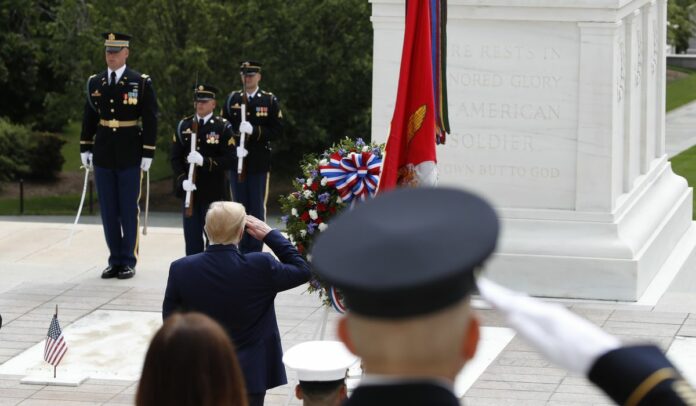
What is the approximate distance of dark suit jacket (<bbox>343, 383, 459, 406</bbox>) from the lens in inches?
71.9

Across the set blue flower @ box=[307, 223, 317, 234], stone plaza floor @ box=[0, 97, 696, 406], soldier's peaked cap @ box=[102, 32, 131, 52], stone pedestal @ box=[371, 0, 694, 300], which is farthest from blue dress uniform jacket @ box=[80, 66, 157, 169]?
blue flower @ box=[307, 223, 317, 234]

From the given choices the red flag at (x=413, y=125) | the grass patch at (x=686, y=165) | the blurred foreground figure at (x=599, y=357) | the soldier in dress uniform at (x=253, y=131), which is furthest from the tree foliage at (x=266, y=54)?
the blurred foreground figure at (x=599, y=357)

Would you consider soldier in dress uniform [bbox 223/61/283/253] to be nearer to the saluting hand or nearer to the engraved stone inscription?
the engraved stone inscription

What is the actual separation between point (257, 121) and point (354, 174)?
4510 mm

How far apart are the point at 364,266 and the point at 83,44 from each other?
24094 millimetres

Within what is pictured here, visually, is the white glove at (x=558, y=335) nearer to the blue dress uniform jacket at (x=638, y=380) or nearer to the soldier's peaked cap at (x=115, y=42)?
the blue dress uniform jacket at (x=638, y=380)

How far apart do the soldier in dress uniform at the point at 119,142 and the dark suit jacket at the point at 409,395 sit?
857cm

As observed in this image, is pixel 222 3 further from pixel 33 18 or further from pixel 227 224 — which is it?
pixel 227 224

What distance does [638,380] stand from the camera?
192cm

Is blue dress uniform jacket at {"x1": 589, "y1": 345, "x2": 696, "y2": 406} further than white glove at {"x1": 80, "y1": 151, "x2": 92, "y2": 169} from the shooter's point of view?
No

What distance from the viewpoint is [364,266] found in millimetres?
1789

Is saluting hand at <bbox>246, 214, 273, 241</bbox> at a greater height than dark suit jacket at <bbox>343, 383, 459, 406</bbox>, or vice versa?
dark suit jacket at <bbox>343, 383, 459, 406</bbox>

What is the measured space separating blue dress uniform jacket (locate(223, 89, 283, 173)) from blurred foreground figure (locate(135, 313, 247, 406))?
8.57 metres

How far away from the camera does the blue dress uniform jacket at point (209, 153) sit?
34.8 ft
